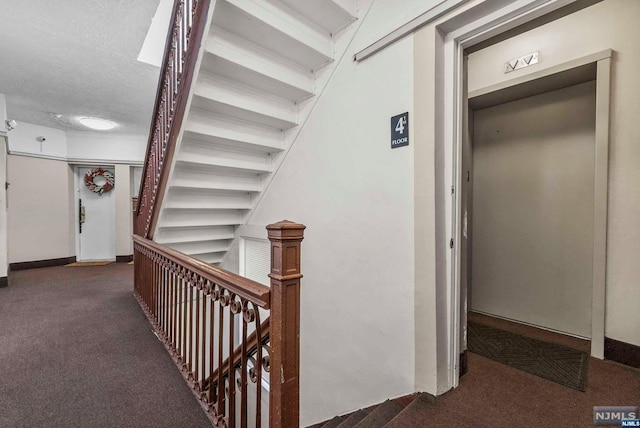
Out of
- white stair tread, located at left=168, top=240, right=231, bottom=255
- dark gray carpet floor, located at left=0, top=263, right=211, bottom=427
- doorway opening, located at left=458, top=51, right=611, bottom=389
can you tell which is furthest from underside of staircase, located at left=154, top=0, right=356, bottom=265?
doorway opening, located at left=458, top=51, right=611, bottom=389

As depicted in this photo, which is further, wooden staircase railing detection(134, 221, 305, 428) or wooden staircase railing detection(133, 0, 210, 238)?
wooden staircase railing detection(133, 0, 210, 238)

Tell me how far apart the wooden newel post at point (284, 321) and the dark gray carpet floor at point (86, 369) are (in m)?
0.79

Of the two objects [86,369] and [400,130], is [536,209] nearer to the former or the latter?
[400,130]

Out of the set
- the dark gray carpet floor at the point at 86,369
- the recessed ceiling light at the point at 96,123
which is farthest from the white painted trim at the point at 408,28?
the recessed ceiling light at the point at 96,123

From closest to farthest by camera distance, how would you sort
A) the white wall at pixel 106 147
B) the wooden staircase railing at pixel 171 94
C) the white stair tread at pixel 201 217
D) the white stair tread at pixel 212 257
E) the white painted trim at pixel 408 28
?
1. the white painted trim at pixel 408 28
2. the wooden staircase railing at pixel 171 94
3. the white stair tread at pixel 201 217
4. the white stair tread at pixel 212 257
5. the white wall at pixel 106 147

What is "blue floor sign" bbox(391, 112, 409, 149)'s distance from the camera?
68.4 inches

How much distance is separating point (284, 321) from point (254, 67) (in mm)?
1804

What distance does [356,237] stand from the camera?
2109 mm

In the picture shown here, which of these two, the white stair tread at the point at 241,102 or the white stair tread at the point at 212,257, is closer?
the white stair tread at the point at 241,102

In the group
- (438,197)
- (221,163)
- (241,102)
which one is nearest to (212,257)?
(221,163)

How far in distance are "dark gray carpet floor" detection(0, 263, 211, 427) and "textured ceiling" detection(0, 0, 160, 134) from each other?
9.22 ft

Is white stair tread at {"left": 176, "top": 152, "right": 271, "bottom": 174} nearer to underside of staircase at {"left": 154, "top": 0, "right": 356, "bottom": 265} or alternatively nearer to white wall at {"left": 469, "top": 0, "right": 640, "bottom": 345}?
underside of staircase at {"left": 154, "top": 0, "right": 356, "bottom": 265}

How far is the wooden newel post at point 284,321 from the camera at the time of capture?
106 cm

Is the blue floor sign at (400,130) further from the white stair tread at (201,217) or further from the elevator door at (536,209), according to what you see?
the white stair tread at (201,217)
